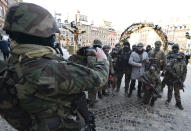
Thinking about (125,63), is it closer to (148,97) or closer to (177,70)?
(148,97)

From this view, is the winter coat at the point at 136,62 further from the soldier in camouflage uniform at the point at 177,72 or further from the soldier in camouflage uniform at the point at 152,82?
the soldier in camouflage uniform at the point at 177,72

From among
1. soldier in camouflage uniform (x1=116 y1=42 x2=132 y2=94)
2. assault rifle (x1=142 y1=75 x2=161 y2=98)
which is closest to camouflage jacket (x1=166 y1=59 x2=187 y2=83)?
assault rifle (x1=142 y1=75 x2=161 y2=98)

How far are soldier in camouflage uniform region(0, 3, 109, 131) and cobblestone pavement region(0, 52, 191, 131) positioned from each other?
97.5 inches

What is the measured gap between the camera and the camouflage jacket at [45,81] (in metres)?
0.84

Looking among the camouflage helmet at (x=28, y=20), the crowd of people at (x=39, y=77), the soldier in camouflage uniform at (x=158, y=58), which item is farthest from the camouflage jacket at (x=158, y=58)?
the camouflage helmet at (x=28, y=20)

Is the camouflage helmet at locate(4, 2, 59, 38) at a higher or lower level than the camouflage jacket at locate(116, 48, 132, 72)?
higher

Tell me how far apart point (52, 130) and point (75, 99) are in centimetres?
28

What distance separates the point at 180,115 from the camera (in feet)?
13.0

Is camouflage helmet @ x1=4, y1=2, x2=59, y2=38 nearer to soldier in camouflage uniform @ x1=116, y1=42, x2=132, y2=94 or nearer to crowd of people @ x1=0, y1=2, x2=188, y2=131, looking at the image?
crowd of people @ x1=0, y1=2, x2=188, y2=131

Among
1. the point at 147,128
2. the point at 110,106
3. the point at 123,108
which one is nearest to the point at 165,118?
the point at 147,128

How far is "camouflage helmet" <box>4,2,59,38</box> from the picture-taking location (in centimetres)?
88

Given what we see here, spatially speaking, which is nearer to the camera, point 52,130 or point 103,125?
point 52,130

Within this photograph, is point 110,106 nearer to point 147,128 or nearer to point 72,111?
point 147,128

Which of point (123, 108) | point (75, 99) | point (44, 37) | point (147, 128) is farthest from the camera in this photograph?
point (123, 108)
